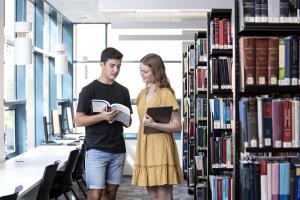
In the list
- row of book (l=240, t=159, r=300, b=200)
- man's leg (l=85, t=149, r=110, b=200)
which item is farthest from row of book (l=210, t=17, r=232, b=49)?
row of book (l=240, t=159, r=300, b=200)

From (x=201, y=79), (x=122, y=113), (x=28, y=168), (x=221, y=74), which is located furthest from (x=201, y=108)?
(x=122, y=113)

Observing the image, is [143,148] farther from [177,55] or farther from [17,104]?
[177,55]

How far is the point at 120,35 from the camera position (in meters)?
9.09

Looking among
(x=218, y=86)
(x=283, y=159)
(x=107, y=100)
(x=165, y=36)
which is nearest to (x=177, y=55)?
(x=165, y=36)

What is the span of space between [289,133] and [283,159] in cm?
17

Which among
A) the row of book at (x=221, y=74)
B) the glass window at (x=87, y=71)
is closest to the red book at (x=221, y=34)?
the row of book at (x=221, y=74)

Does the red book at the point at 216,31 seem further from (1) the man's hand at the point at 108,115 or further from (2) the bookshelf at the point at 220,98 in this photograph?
(1) the man's hand at the point at 108,115

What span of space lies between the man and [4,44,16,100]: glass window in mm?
3188

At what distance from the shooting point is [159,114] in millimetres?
3240

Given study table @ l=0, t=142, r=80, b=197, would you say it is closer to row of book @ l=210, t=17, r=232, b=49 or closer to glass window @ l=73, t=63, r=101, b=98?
row of book @ l=210, t=17, r=232, b=49

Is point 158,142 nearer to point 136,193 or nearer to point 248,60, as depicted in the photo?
point 248,60

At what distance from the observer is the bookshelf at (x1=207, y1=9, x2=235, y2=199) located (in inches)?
184

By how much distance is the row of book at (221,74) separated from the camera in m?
4.67

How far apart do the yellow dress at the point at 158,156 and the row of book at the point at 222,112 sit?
1449 millimetres
